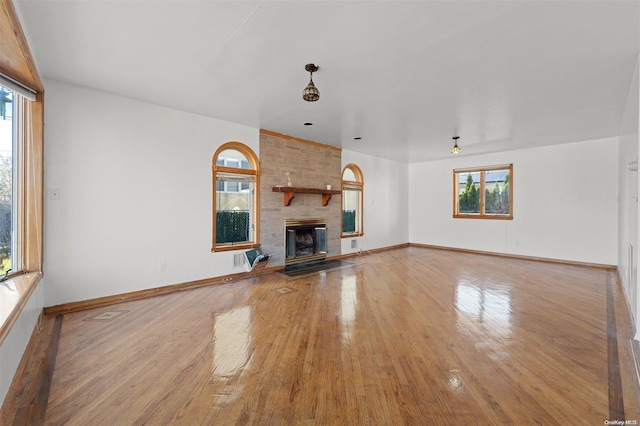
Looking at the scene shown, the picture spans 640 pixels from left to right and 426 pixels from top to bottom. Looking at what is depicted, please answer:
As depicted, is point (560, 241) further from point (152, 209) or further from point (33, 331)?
point (33, 331)

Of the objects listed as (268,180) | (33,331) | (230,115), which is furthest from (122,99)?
(33,331)

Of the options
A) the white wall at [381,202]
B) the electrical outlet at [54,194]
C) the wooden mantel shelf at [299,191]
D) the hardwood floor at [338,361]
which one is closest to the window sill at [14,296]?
the hardwood floor at [338,361]

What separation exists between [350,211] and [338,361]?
5172mm

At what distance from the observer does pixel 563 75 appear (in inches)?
120

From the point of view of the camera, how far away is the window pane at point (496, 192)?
7051 mm

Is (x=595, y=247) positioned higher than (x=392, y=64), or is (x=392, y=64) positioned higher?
(x=392, y=64)

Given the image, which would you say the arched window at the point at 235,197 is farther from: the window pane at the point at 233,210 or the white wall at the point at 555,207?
the white wall at the point at 555,207

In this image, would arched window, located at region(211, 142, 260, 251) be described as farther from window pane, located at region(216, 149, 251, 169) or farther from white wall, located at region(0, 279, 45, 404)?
white wall, located at region(0, 279, 45, 404)

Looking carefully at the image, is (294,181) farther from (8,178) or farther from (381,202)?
(8,178)

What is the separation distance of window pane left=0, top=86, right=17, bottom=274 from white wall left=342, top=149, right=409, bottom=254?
551 cm

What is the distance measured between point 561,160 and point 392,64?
5.62 m

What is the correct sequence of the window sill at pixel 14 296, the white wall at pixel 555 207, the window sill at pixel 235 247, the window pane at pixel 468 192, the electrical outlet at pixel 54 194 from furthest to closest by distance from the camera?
the window pane at pixel 468 192, the white wall at pixel 555 207, the window sill at pixel 235 247, the electrical outlet at pixel 54 194, the window sill at pixel 14 296

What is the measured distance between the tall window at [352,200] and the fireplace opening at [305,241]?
853mm

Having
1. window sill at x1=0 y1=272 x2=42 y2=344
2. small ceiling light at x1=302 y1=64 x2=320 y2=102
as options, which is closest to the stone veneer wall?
small ceiling light at x1=302 y1=64 x2=320 y2=102
